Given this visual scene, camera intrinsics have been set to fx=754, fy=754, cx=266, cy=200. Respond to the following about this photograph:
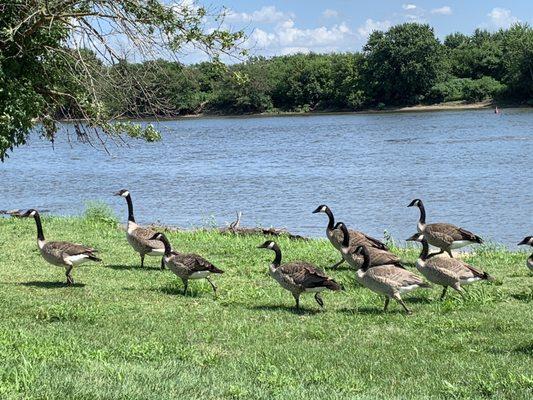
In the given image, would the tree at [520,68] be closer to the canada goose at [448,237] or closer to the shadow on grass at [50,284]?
the canada goose at [448,237]

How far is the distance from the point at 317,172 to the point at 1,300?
30.5 m

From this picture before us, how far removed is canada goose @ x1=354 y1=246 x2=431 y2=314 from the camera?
1063 cm

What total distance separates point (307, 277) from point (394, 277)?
A: 124 cm

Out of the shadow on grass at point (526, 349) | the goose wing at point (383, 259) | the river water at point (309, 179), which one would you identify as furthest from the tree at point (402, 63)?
the shadow on grass at point (526, 349)

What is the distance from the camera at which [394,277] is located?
10.7m

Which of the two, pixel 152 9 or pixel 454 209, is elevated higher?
pixel 152 9

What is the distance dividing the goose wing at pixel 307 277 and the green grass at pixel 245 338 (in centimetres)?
44

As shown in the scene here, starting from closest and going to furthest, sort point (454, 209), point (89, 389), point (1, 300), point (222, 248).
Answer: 1. point (89, 389)
2. point (1, 300)
3. point (222, 248)
4. point (454, 209)

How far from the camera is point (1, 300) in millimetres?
11023

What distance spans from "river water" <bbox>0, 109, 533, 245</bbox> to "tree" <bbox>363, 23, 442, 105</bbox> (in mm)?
35875

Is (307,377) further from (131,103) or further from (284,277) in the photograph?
(131,103)

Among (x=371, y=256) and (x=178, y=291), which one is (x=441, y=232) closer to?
(x=371, y=256)

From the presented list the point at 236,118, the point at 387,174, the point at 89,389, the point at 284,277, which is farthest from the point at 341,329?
the point at 236,118

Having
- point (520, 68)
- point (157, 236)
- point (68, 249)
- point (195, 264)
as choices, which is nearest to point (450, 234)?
point (195, 264)
